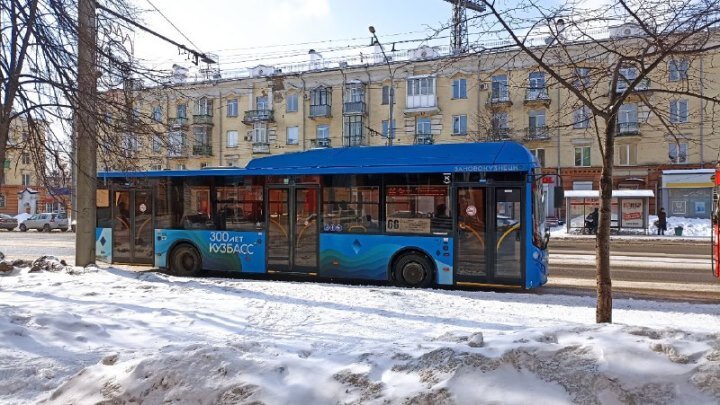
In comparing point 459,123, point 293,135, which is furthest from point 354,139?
point 459,123

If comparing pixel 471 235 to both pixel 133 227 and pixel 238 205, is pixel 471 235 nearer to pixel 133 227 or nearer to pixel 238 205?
pixel 238 205

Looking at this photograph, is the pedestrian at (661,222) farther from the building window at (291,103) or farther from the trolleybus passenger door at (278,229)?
the building window at (291,103)

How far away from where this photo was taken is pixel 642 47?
5.86 meters

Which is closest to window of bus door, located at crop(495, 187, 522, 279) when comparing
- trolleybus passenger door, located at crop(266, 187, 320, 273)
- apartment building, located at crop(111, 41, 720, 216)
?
trolleybus passenger door, located at crop(266, 187, 320, 273)

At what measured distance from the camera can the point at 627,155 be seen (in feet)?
133

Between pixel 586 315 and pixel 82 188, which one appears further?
pixel 82 188

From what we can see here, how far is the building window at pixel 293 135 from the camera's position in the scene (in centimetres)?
4891

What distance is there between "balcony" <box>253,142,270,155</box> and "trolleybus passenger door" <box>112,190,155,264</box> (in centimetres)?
3681

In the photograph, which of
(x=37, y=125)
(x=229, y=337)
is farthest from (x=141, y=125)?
(x=229, y=337)

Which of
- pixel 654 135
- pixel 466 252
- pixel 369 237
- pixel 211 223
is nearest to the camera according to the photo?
pixel 466 252

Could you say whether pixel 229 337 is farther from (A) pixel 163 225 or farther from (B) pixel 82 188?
(A) pixel 163 225

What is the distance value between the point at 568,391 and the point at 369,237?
7554 millimetres

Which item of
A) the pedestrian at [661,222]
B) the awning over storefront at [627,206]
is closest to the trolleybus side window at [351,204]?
the awning over storefront at [627,206]

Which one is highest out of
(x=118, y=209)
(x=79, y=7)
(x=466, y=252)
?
(x=79, y=7)
